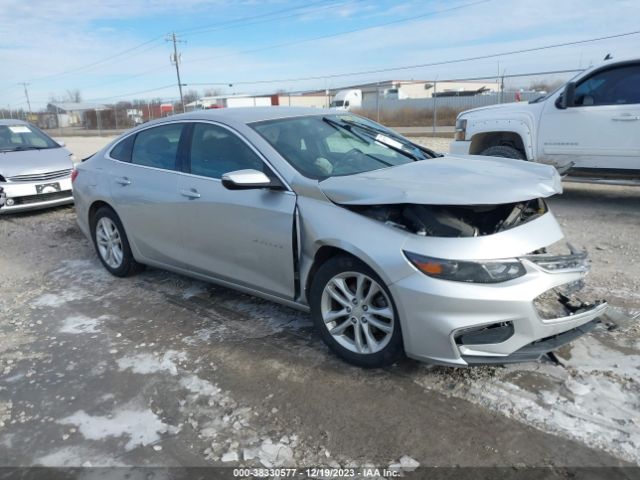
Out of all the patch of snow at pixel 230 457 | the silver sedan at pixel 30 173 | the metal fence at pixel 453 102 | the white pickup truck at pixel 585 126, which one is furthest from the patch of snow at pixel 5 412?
the metal fence at pixel 453 102

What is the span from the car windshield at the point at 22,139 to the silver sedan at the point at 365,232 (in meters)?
5.90

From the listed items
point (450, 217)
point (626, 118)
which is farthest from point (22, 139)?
point (626, 118)

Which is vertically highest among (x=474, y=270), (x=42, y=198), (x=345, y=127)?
(x=345, y=127)

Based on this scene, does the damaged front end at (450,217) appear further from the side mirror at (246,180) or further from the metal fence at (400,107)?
the metal fence at (400,107)

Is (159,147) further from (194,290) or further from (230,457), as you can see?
(230,457)

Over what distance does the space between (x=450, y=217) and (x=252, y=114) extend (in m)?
2.05

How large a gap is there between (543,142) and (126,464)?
7.10m

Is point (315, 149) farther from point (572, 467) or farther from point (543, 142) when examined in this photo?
point (543, 142)

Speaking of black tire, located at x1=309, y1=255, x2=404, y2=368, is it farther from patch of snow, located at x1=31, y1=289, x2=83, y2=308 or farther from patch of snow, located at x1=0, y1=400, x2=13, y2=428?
patch of snow, located at x1=31, y1=289, x2=83, y2=308

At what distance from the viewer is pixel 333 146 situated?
165 inches

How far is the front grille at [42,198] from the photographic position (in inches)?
337

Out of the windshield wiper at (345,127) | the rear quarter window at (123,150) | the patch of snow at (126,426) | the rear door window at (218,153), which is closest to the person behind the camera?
the patch of snow at (126,426)

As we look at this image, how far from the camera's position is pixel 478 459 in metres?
2.59

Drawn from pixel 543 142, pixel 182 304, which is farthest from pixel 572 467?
pixel 543 142
